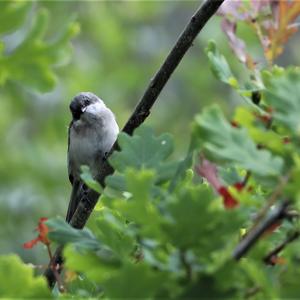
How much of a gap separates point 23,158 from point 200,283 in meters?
8.22

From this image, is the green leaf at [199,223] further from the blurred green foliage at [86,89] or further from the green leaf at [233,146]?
the blurred green foliage at [86,89]

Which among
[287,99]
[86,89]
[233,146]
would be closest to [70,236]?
[233,146]

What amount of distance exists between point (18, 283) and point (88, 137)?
4.56 meters

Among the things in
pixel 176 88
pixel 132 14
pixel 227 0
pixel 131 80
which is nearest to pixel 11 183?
pixel 131 80

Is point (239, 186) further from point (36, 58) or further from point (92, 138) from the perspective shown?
point (92, 138)

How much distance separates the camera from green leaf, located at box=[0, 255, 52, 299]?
4.99ft

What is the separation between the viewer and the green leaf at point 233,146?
1.49m

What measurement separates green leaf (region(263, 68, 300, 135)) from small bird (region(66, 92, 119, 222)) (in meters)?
4.35

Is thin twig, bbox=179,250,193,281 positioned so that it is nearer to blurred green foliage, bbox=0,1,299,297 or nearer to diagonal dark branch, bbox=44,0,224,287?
diagonal dark branch, bbox=44,0,224,287

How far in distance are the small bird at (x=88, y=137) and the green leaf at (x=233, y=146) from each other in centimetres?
434

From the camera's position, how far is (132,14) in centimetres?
1269

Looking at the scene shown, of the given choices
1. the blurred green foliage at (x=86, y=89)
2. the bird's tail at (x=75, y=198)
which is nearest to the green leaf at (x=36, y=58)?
the bird's tail at (x=75, y=198)

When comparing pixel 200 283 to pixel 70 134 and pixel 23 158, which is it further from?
pixel 23 158

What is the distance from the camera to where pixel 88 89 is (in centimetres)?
1111
